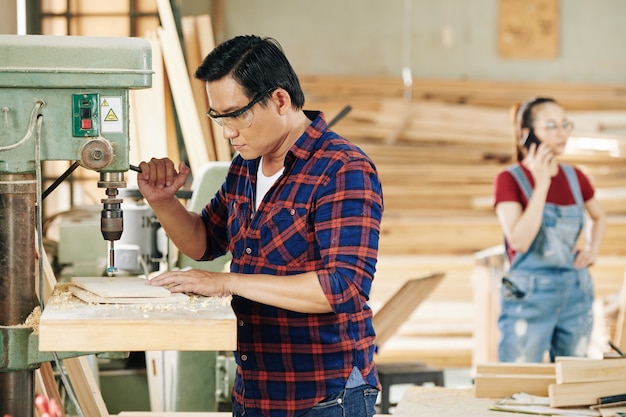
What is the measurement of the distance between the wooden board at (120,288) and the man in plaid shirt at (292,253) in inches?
2.4

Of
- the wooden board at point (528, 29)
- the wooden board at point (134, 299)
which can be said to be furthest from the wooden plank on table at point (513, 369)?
the wooden board at point (528, 29)

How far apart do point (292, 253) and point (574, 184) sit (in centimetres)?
243

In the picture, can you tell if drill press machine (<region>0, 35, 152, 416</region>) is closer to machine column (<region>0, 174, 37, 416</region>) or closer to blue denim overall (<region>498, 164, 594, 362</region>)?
machine column (<region>0, 174, 37, 416</region>)

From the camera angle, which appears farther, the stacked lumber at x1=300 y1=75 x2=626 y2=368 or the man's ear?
the stacked lumber at x1=300 y1=75 x2=626 y2=368

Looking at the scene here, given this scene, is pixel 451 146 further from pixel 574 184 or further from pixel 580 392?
pixel 580 392

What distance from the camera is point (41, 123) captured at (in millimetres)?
1998

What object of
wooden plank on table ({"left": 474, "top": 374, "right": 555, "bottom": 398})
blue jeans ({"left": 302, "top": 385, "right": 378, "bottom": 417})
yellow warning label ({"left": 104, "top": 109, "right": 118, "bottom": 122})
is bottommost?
wooden plank on table ({"left": 474, "top": 374, "right": 555, "bottom": 398})

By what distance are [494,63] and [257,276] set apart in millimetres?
5689

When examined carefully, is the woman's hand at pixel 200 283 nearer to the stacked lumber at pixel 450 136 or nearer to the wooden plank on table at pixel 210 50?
the wooden plank on table at pixel 210 50

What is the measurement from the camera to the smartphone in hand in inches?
167

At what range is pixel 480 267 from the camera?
19.3ft

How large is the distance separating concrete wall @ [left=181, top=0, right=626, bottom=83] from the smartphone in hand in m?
3.19

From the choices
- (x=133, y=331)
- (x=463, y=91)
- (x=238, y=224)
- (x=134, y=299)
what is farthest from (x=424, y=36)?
(x=133, y=331)

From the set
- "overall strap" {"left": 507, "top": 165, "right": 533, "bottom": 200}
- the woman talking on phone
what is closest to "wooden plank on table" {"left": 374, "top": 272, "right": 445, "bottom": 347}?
the woman talking on phone
